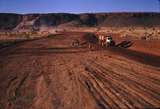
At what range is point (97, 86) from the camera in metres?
15.7

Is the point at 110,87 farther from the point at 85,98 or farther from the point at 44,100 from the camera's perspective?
the point at 44,100

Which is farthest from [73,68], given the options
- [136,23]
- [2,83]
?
[136,23]

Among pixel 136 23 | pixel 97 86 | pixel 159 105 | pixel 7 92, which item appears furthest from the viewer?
pixel 136 23

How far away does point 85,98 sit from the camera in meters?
13.4

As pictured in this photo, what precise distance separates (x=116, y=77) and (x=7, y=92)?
5892 mm

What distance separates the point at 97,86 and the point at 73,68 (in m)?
6.05

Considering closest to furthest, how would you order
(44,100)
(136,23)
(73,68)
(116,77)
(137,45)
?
(44,100), (116,77), (73,68), (137,45), (136,23)

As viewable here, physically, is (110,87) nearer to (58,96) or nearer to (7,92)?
(58,96)

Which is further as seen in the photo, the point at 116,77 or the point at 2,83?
the point at 116,77

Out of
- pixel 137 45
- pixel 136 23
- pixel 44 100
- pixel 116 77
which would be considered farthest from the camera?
pixel 136 23

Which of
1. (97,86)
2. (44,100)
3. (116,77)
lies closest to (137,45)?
(116,77)

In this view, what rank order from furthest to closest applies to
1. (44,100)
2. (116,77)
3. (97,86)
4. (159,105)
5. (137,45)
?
1. (137,45)
2. (116,77)
3. (97,86)
4. (44,100)
5. (159,105)

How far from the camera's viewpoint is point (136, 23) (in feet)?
642

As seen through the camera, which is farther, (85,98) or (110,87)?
(110,87)
